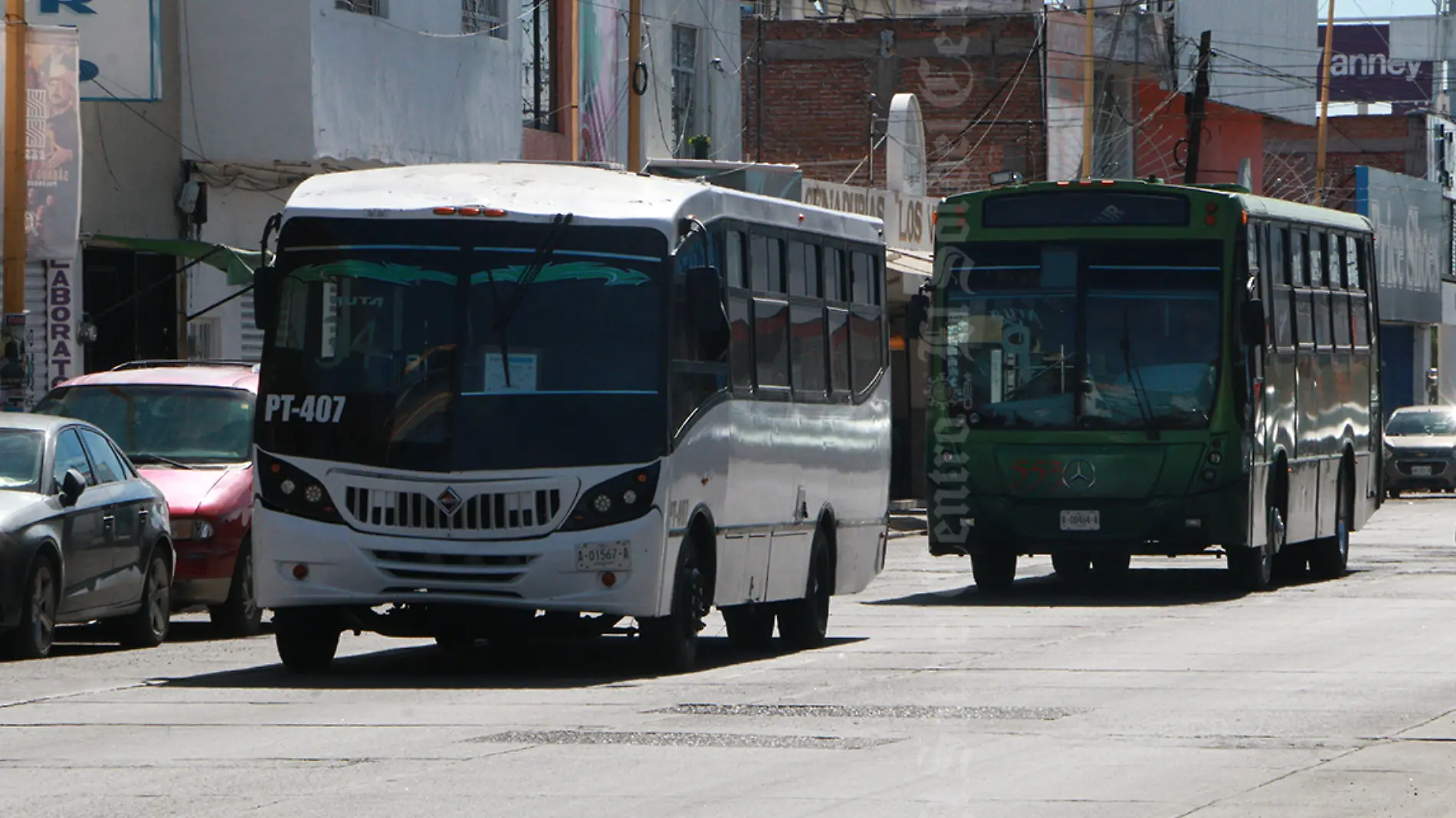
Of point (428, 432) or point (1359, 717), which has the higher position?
point (428, 432)

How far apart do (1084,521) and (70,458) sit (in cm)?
852

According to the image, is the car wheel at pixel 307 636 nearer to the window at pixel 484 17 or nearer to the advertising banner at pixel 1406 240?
the window at pixel 484 17

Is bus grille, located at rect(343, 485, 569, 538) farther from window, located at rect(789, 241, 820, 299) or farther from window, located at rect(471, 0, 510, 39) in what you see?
window, located at rect(471, 0, 510, 39)

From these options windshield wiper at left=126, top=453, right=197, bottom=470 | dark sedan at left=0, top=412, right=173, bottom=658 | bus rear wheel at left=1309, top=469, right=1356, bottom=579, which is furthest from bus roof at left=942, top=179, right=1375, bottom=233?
dark sedan at left=0, top=412, right=173, bottom=658

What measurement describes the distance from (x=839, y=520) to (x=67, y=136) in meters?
8.62

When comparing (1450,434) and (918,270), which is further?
(1450,434)

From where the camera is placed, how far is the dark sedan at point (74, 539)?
51.0ft

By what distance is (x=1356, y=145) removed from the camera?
252 feet

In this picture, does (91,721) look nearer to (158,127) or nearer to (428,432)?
(428,432)

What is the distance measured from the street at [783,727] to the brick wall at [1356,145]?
5467cm

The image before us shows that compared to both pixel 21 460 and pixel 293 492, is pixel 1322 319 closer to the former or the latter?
pixel 21 460

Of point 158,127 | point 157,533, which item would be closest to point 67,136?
point 158,127

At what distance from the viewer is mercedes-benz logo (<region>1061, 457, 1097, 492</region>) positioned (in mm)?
21594

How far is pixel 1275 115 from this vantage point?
61.8m
